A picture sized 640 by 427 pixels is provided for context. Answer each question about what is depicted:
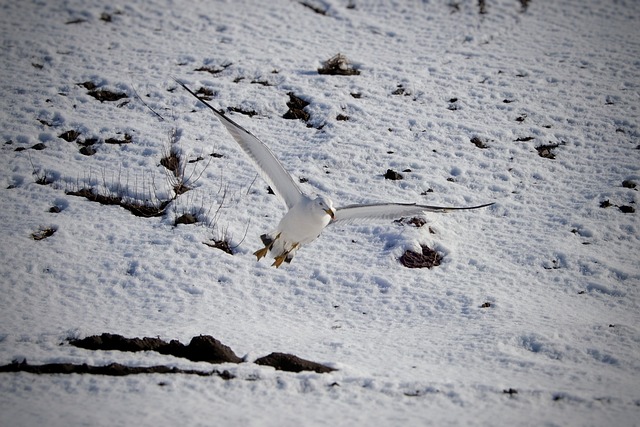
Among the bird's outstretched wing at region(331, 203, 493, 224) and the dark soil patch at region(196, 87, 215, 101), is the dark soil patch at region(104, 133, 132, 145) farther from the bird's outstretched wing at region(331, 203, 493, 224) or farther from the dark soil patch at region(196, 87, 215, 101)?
the bird's outstretched wing at region(331, 203, 493, 224)

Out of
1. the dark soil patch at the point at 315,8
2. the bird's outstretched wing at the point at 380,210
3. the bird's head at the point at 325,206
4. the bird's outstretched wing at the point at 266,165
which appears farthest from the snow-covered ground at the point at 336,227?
the bird's head at the point at 325,206

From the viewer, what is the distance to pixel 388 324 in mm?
5512

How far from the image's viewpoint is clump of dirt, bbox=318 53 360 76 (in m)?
10.2

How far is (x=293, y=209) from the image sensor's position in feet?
18.2

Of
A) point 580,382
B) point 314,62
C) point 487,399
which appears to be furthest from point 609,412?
point 314,62

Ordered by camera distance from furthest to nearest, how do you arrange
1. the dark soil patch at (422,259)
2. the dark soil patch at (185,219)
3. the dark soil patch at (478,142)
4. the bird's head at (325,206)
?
1. the dark soil patch at (478,142)
2. the dark soil patch at (185,219)
3. the dark soil patch at (422,259)
4. the bird's head at (325,206)

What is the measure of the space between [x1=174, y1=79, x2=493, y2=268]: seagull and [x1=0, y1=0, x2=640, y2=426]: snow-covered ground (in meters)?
0.52

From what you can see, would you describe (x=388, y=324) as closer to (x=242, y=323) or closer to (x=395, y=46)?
(x=242, y=323)

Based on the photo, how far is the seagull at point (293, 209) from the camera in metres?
5.31

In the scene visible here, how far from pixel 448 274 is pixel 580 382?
6.96 feet

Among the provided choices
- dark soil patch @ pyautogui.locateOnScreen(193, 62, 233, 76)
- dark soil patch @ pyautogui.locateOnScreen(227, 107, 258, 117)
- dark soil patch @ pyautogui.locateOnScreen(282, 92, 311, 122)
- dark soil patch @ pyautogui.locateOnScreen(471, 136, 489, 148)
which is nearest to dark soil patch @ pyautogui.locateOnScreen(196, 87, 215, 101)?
dark soil patch @ pyautogui.locateOnScreen(227, 107, 258, 117)

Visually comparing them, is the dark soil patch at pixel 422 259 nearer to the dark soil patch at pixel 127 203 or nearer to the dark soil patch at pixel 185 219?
the dark soil patch at pixel 185 219

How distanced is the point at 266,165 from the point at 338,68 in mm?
5101

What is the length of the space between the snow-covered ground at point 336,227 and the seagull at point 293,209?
0.52 metres
